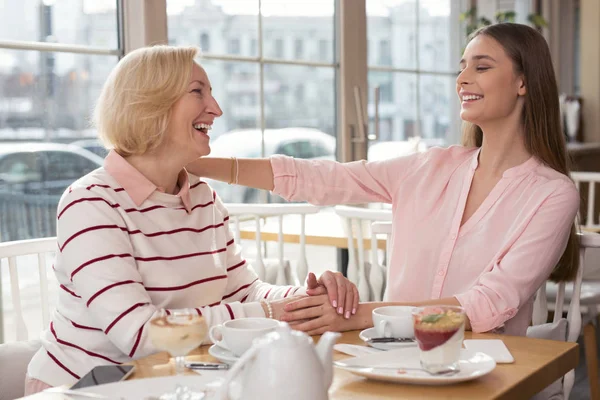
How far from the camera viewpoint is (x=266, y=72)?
3791 mm

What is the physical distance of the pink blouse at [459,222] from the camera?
1.76m

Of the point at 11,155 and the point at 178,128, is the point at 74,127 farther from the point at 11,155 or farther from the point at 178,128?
the point at 178,128

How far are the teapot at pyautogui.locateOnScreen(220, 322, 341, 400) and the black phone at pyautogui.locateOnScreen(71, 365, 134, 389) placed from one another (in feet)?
0.93

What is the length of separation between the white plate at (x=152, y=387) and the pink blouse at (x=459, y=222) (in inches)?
26.0

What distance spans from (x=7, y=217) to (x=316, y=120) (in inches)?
74.6

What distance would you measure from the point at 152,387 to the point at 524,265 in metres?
0.92

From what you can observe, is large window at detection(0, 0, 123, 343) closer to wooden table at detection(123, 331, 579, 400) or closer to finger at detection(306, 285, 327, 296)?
finger at detection(306, 285, 327, 296)

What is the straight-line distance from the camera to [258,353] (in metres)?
1.01

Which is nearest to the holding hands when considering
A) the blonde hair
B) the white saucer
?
the white saucer

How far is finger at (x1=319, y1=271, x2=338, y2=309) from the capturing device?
162cm

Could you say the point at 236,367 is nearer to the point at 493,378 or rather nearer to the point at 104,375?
the point at 104,375

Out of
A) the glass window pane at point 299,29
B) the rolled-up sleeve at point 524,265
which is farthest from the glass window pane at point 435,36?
the rolled-up sleeve at point 524,265

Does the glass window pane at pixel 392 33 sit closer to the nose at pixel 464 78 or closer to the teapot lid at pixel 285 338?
the nose at pixel 464 78

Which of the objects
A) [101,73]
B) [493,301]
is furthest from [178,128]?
[101,73]
